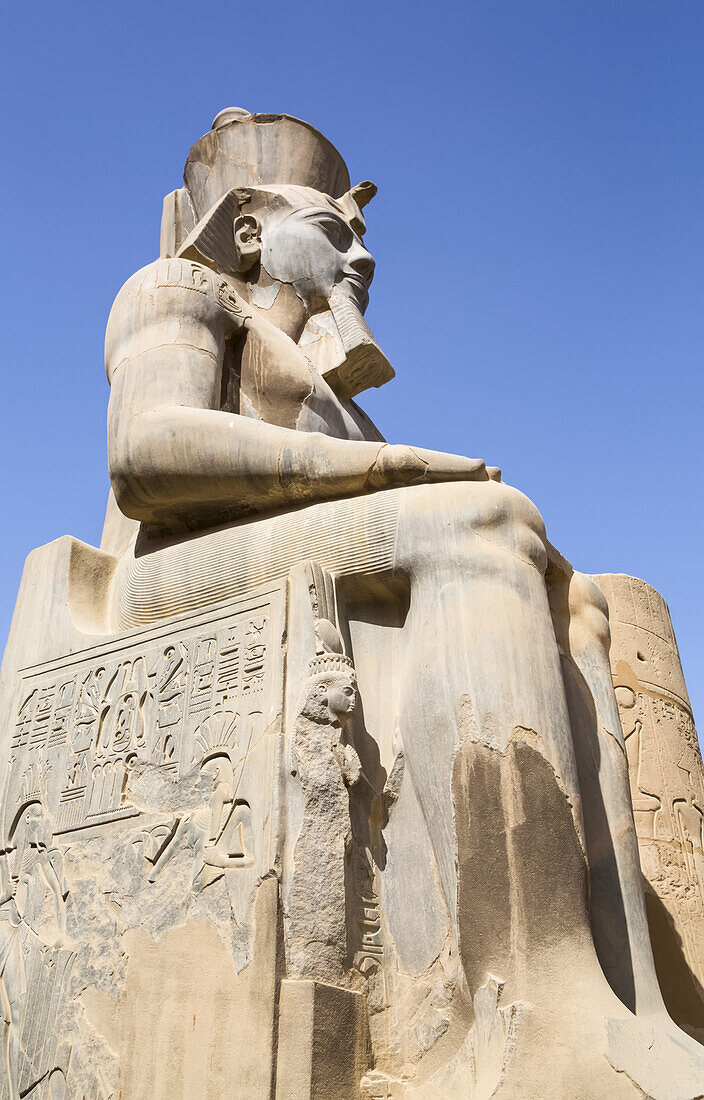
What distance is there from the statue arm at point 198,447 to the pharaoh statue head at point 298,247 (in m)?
0.66

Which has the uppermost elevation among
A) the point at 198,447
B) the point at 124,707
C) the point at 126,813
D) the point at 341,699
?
the point at 198,447

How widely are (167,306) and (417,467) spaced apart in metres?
1.32

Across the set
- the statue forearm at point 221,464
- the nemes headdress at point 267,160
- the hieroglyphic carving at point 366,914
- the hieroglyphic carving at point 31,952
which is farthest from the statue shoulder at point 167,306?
the hieroglyphic carving at point 366,914

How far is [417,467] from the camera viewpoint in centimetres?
371

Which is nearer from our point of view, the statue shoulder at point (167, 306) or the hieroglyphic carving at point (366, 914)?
the hieroglyphic carving at point (366, 914)

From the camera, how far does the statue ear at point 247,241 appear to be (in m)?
5.17

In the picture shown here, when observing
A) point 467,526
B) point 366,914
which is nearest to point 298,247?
point 467,526

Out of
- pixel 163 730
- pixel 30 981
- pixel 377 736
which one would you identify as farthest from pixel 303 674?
pixel 30 981

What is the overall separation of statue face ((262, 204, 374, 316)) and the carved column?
190 cm

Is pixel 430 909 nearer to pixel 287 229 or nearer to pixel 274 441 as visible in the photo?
pixel 274 441

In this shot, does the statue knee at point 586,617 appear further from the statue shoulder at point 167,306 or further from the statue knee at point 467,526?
the statue shoulder at point 167,306

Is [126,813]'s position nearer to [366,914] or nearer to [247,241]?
[366,914]

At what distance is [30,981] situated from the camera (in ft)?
11.7

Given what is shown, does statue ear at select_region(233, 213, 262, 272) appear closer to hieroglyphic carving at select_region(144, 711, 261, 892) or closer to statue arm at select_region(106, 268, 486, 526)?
statue arm at select_region(106, 268, 486, 526)
